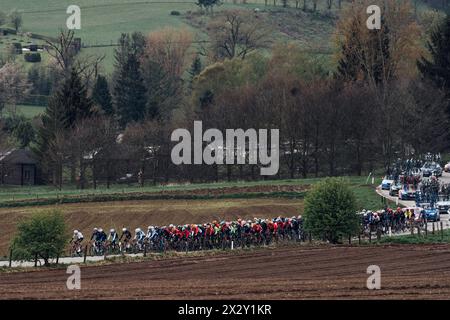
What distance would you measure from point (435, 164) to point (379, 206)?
22.0 m

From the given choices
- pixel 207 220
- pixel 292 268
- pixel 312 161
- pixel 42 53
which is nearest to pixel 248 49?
pixel 42 53

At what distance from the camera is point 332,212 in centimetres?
5638

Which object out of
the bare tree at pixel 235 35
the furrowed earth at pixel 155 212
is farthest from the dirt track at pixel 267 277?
the bare tree at pixel 235 35

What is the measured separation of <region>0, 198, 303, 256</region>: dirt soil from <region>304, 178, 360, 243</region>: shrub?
1553cm

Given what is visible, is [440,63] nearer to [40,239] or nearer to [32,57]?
[40,239]

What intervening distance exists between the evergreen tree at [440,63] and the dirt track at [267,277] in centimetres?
5531

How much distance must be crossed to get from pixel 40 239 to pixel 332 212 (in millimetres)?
13784

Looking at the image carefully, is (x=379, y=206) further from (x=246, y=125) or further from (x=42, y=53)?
(x=42, y=53)

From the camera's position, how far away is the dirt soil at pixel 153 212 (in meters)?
72.1

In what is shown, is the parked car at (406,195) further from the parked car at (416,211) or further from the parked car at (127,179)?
the parked car at (127,179)

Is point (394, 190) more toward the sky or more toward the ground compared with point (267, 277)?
more toward the sky

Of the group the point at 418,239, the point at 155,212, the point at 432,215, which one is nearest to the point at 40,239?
the point at 418,239

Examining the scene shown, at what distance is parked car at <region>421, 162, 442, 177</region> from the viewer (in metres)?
87.8

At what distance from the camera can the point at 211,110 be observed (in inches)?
4341
